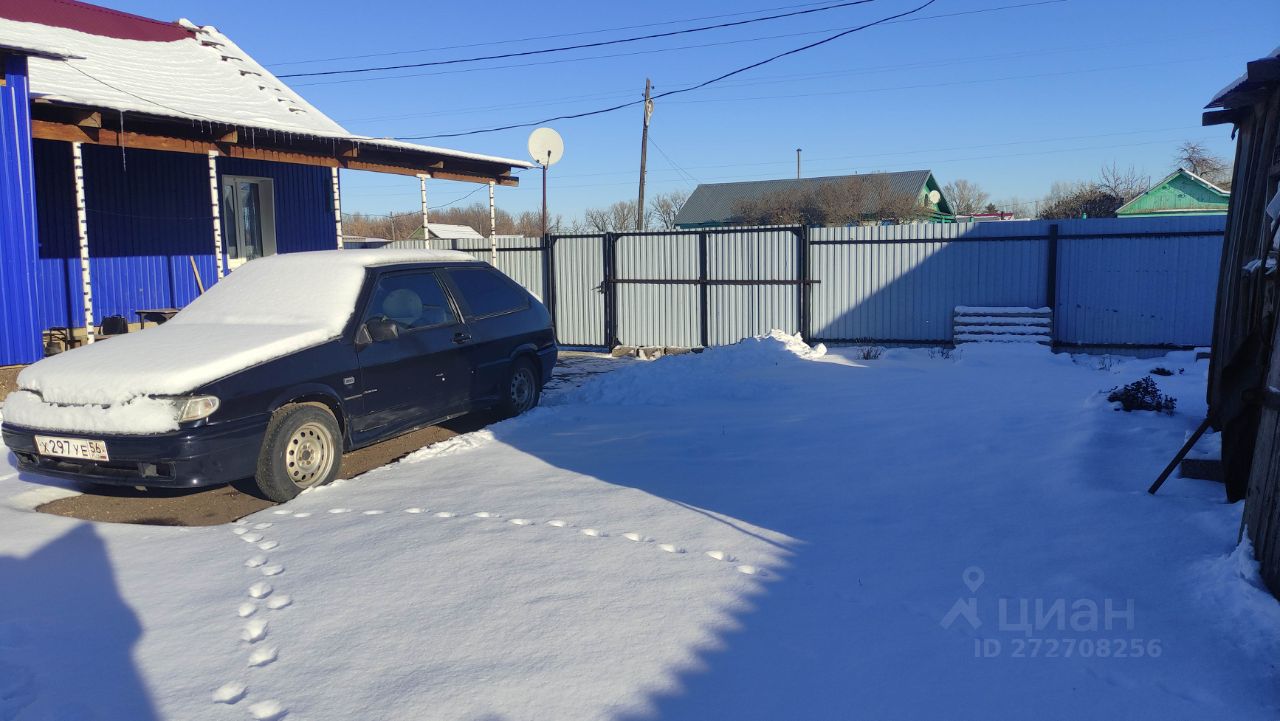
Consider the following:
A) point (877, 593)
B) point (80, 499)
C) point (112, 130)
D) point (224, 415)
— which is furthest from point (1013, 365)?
point (112, 130)

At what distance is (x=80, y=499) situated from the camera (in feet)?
20.0

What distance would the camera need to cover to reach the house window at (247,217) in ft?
49.3

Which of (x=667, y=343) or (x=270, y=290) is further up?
(x=270, y=290)

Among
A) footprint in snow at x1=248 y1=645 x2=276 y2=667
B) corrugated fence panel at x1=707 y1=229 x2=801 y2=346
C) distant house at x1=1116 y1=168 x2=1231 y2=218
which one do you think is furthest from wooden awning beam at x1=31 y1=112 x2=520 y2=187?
distant house at x1=1116 y1=168 x2=1231 y2=218

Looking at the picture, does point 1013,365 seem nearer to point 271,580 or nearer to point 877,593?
point 877,593

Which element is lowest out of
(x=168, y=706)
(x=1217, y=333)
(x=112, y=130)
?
(x=168, y=706)

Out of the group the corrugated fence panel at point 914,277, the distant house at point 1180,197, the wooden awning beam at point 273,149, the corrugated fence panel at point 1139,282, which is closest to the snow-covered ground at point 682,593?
the wooden awning beam at point 273,149

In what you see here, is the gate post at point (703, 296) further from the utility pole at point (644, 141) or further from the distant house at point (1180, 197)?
the distant house at point (1180, 197)

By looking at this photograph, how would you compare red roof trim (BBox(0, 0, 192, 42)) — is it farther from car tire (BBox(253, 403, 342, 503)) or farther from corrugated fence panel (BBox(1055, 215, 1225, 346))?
corrugated fence panel (BBox(1055, 215, 1225, 346))

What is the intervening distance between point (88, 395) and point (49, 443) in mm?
414

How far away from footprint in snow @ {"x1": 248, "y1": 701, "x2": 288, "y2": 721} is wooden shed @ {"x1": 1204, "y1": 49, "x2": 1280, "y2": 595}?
3771 millimetres

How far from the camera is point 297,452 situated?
19.3 ft

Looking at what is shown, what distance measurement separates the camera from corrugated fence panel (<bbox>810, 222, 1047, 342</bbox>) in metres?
13.6
